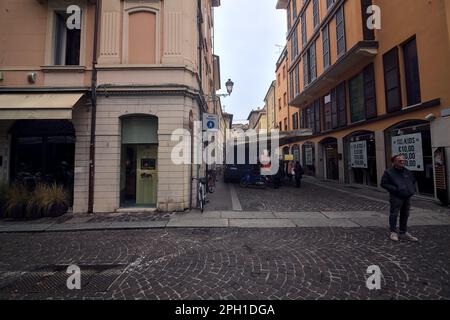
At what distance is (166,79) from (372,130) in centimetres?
1177

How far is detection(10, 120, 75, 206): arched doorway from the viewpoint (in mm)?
8562

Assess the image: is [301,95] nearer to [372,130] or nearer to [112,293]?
[372,130]

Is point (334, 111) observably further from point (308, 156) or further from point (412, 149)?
point (412, 149)

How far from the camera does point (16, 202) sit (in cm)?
709

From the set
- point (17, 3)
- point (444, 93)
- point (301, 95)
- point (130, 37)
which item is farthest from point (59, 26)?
point (301, 95)

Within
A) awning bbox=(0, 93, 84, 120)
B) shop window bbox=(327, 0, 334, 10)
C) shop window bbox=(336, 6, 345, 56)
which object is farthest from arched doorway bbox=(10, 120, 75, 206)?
shop window bbox=(327, 0, 334, 10)

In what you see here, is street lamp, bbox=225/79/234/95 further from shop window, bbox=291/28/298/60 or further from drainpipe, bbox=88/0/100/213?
shop window, bbox=291/28/298/60

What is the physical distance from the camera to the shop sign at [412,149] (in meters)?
9.63

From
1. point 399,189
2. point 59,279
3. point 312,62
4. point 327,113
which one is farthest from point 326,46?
point 59,279

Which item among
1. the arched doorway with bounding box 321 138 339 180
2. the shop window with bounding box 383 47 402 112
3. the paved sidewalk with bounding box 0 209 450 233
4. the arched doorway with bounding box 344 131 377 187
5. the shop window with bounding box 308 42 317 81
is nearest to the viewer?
the paved sidewalk with bounding box 0 209 450 233

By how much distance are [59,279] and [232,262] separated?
→ 9.31 feet

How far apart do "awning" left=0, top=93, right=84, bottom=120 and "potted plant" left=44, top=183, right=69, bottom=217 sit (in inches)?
98.2

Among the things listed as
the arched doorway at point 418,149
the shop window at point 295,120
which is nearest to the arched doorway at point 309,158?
the shop window at point 295,120

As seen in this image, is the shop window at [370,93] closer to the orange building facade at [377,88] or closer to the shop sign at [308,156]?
the orange building facade at [377,88]
